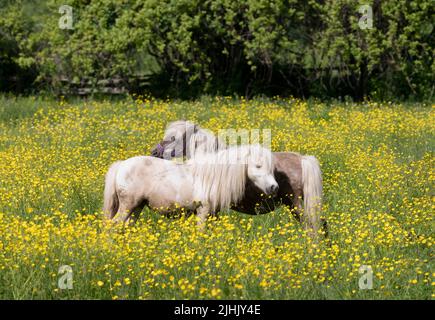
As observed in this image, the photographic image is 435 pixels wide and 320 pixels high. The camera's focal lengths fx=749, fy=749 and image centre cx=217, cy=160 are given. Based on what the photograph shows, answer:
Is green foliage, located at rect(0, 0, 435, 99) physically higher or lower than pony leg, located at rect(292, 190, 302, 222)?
higher

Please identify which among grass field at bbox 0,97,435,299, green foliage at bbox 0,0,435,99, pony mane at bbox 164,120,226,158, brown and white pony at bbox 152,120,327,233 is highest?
green foliage at bbox 0,0,435,99

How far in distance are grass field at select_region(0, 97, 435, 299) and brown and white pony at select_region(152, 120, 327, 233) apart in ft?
0.75

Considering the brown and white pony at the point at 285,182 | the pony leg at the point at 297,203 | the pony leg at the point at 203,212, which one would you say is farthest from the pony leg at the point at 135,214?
the pony leg at the point at 297,203

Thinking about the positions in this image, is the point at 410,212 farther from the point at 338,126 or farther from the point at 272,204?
the point at 338,126

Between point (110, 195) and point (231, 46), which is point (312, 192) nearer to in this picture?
point (110, 195)

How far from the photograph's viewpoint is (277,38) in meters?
18.4

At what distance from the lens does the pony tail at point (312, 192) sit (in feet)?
26.0

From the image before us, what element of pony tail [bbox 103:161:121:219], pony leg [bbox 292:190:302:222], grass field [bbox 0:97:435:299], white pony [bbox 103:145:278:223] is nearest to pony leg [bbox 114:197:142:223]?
white pony [bbox 103:145:278:223]

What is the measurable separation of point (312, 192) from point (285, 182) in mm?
313

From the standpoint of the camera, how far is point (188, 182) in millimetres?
7902

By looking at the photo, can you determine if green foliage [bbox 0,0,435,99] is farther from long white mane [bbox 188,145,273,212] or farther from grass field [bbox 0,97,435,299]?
long white mane [bbox 188,145,273,212]

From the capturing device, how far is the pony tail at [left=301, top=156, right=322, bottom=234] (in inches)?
312

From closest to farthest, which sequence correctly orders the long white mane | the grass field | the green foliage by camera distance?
the grass field → the long white mane → the green foliage

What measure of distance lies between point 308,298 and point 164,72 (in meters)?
14.4
